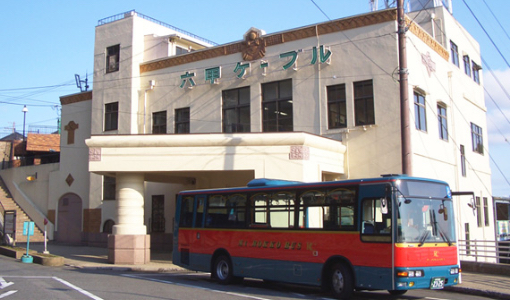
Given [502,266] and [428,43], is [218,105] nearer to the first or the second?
[428,43]

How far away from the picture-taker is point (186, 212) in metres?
16.8

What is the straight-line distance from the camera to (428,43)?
78.5 feet

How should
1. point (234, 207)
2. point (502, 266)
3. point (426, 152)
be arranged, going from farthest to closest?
1. point (426, 152)
2. point (502, 266)
3. point (234, 207)

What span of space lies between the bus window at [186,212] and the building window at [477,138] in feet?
63.4

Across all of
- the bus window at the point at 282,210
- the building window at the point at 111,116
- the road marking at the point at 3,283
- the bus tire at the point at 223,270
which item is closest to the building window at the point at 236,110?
the building window at the point at 111,116

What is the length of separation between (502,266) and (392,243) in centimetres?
770

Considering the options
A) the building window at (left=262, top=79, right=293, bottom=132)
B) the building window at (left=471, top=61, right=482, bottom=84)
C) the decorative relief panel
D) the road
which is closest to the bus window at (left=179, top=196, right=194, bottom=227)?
the road

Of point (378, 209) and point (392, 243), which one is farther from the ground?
point (378, 209)

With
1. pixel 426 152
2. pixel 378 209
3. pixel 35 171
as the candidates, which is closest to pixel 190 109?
pixel 426 152

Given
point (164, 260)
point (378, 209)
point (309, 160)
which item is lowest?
point (164, 260)

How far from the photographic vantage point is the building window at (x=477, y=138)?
29328 mm

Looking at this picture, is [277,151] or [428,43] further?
[428,43]

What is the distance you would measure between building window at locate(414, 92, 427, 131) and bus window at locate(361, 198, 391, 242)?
11638 mm

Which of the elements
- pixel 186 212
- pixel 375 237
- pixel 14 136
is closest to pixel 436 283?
pixel 375 237
